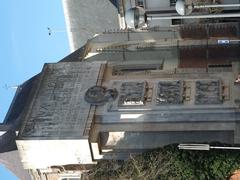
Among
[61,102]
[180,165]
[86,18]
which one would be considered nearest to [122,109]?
[61,102]

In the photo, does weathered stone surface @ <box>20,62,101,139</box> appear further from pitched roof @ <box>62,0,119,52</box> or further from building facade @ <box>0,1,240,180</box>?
pitched roof @ <box>62,0,119,52</box>

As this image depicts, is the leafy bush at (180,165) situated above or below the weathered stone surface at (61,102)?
below

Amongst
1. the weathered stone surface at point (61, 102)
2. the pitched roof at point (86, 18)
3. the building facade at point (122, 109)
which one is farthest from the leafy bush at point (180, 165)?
the pitched roof at point (86, 18)

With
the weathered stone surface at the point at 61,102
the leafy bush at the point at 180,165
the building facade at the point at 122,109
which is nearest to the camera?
the leafy bush at the point at 180,165

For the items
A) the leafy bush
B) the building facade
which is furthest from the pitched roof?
the leafy bush

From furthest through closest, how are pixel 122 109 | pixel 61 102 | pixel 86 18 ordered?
pixel 86 18
pixel 61 102
pixel 122 109

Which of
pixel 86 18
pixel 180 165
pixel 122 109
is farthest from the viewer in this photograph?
pixel 86 18

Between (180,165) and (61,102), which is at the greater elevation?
(61,102)

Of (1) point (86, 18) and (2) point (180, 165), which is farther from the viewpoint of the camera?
(1) point (86, 18)

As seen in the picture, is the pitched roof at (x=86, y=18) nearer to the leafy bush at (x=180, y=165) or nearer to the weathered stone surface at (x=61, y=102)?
the weathered stone surface at (x=61, y=102)

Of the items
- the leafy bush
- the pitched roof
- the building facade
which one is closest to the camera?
the leafy bush

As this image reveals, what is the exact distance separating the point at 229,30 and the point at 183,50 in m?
4.83

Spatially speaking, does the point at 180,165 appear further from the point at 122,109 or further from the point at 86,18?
the point at 86,18

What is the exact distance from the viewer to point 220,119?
37.4 m
